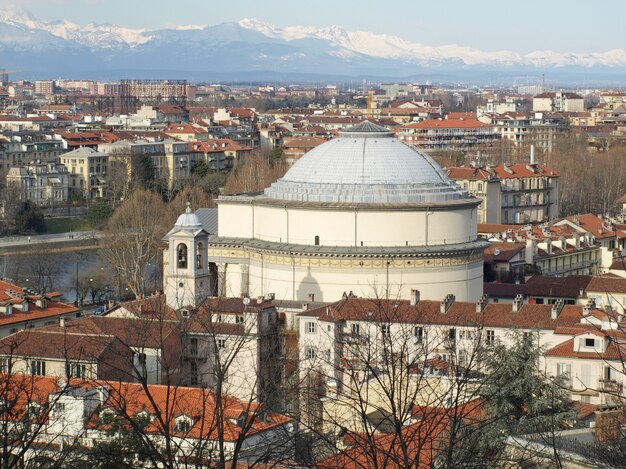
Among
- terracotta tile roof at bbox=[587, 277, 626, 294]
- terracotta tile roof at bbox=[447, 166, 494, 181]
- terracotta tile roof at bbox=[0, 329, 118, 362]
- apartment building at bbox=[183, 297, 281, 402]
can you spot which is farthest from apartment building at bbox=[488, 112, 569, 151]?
terracotta tile roof at bbox=[0, 329, 118, 362]

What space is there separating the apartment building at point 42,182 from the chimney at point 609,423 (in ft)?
153

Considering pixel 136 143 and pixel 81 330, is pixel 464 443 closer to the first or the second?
pixel 81 330

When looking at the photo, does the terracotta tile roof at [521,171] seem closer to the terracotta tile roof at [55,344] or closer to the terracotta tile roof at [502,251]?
the terracotta tile roof at [502,251]

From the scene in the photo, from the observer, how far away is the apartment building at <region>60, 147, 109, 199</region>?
65875 millimetres

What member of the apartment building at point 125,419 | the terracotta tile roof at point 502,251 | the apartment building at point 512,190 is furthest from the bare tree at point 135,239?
the apartment building at point 125,419

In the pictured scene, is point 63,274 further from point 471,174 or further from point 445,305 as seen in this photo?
point 445,305

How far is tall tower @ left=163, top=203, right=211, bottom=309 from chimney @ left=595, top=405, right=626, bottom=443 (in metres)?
11.3

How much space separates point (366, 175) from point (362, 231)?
3.69ft

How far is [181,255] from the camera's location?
2734cm

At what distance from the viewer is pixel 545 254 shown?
3791 cm

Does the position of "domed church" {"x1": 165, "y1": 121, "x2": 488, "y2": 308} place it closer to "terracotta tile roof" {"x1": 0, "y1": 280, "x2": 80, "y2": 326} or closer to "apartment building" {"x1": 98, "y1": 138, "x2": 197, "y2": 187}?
"terracotta tile roof" {"x1": 0, "y1": 280, "x2": 80, "y2": 326}

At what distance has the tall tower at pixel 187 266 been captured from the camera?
2677cm

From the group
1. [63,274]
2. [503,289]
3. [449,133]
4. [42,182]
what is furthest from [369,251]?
[449,133]

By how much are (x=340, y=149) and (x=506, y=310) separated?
6592mm
